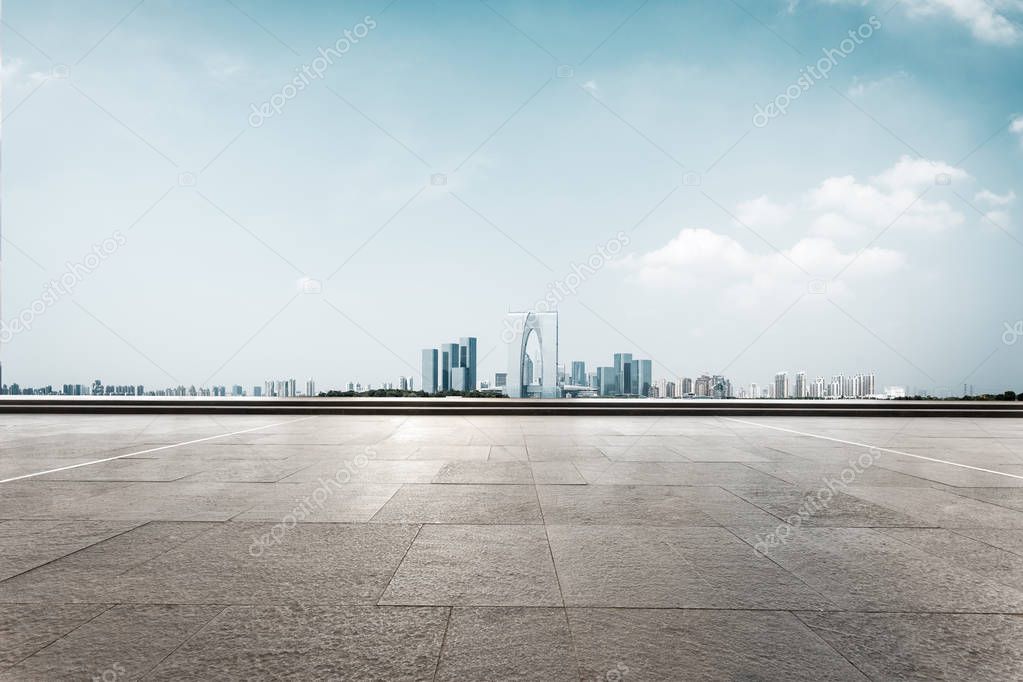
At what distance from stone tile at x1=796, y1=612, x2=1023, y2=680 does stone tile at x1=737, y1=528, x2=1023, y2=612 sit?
0.60 ft

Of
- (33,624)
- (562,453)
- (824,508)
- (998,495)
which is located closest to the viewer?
(33,624)

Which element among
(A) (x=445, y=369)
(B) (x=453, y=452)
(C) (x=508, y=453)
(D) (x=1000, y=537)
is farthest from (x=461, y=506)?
(A) (x=445, y=369)

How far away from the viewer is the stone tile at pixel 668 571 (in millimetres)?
4109

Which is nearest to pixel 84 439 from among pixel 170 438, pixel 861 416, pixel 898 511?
pixel 170 438

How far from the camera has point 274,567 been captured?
15.5 ft

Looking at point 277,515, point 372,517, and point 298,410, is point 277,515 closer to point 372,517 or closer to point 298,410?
point 372,517

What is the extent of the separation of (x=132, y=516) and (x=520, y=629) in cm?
519

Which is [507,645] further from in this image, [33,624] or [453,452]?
[453,452]

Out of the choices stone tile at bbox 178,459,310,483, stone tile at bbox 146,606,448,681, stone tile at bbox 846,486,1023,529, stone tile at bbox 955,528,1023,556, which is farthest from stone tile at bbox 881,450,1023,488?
stone tile at bbox 178,459,310,483

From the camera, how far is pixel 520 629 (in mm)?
3605

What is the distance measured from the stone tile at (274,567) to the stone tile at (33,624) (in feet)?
0.97

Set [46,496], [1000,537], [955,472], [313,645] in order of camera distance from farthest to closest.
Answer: [955,472], [46,496], [1000,537], [313,645]

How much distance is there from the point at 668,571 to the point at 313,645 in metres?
2.82

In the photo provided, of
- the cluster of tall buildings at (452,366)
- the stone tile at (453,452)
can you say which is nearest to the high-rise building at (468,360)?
the cluster of tall buildings at (452,366)
